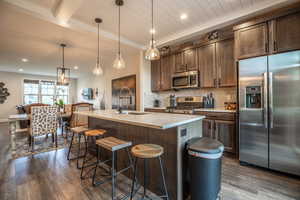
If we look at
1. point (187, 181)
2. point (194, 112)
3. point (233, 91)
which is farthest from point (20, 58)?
point (233, 91)

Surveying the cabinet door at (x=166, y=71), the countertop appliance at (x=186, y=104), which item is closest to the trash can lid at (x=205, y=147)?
the countertop appliance at (x=186, y=104)

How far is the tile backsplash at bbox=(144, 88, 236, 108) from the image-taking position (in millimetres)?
3250

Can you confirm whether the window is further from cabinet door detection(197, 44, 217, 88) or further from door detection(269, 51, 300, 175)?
door detection(269, 51, 300, 175)

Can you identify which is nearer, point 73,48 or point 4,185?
point 4,185

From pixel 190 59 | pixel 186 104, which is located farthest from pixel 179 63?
pixel 186 104

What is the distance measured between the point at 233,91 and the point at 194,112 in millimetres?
1058

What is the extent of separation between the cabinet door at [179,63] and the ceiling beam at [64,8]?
8.37 ft

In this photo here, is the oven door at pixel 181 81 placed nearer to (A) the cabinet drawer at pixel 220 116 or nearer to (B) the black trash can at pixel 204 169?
(A) the cabinet drawer at pixel 220 116

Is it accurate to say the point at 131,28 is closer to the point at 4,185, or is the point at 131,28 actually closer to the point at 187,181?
the point at 187,181

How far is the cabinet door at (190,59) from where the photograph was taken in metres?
3.49

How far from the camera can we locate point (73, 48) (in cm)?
428

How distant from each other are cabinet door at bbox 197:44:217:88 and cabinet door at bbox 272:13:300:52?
1104 mm

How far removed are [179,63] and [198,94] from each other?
1.02 metres

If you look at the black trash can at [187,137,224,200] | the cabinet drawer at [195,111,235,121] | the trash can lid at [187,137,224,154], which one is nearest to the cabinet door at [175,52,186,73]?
the cabinet drawer at [195,111,235,121]
